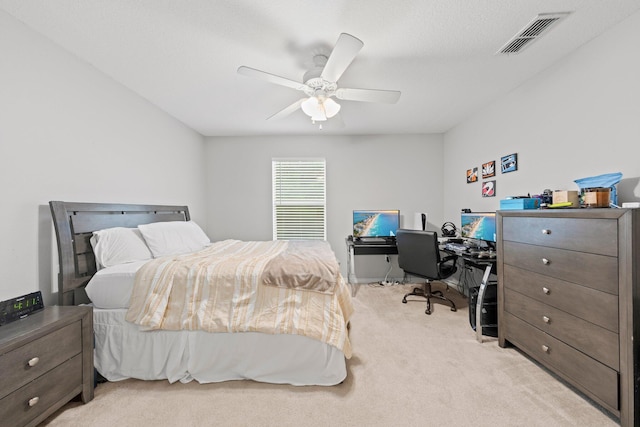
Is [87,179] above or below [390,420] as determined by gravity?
above

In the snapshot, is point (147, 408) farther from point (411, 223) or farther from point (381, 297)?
point (411, 223)

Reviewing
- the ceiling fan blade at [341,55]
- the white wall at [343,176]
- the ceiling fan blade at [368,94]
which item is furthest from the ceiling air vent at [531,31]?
the white wall at [343,176]

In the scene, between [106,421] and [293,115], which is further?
[293,115]

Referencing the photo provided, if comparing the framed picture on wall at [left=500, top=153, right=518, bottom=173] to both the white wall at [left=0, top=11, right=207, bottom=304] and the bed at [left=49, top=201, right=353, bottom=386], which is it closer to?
the bed at [left=49, top=201, right=353, bottom=386]

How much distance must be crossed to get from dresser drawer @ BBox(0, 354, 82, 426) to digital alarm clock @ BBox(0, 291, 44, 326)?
1.20 ft

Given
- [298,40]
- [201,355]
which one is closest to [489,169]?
[298,40]

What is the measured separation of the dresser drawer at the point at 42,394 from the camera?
1.21m

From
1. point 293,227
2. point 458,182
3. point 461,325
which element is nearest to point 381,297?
point 461,325

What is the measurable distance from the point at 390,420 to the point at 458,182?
3.28 m

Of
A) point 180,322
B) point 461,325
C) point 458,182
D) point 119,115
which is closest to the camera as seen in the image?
point 180,322

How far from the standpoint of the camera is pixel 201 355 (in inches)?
70.5

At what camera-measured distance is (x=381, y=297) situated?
3.46 meters

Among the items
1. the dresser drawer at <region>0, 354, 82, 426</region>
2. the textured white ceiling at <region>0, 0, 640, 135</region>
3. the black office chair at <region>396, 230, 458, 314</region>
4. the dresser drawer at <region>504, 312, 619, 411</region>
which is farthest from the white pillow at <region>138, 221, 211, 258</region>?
the dresser drawer at <region>504, 312, 619, 411</region>

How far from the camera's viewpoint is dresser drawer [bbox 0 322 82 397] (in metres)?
1.20
